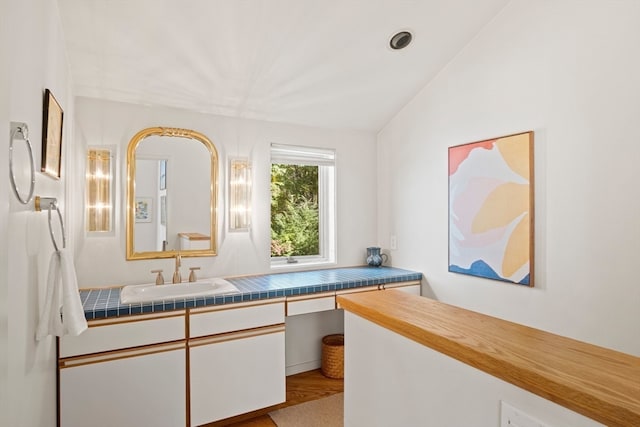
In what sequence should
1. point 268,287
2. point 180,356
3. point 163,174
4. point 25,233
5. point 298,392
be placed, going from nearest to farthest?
point 25,233 < point 180,356 < point 268,287 < point 163,174 < point 298,392

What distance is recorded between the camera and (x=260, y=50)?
2.36 meters

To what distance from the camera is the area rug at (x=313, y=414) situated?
246cm

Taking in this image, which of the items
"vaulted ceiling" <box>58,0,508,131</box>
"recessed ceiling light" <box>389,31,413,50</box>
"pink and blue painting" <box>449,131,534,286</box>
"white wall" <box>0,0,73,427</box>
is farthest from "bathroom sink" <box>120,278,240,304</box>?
"recessed ceiling light" <box>389,31,413,50</box>

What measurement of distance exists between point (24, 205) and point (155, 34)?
132cm

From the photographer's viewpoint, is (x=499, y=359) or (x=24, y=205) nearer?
(x=499, y=359)

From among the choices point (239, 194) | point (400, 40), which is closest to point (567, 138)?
point (400, 40)

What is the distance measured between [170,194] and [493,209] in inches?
90.4

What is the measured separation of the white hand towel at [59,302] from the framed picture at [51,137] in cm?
37

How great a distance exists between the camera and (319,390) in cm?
290

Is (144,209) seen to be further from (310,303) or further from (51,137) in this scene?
(310,303)

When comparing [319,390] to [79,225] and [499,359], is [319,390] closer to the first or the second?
[79,225]

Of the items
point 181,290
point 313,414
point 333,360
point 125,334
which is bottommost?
point 313,414

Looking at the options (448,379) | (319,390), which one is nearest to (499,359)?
(448,379)

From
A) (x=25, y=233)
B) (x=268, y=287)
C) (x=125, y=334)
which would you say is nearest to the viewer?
(x=25, y=233)
